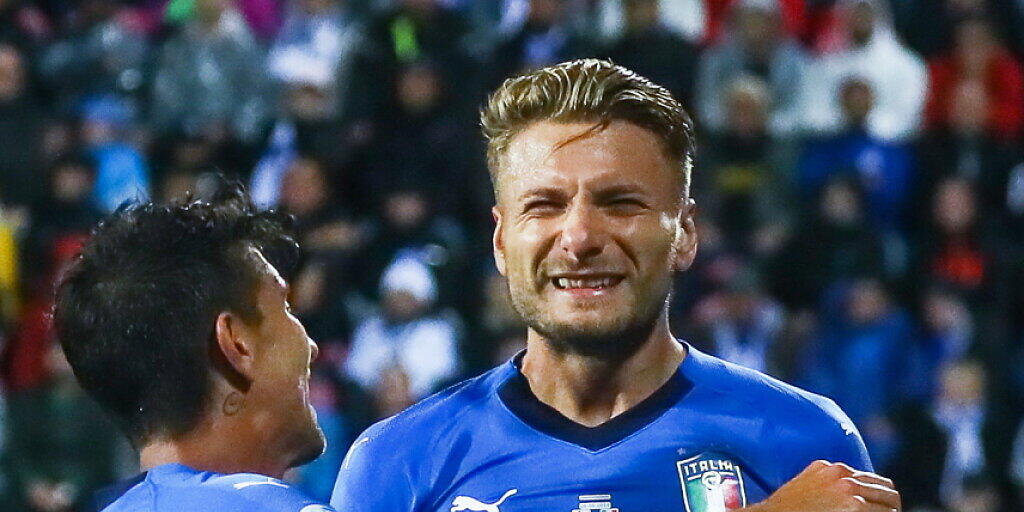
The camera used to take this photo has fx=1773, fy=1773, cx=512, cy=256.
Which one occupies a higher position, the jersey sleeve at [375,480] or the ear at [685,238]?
the ear at [685,238]

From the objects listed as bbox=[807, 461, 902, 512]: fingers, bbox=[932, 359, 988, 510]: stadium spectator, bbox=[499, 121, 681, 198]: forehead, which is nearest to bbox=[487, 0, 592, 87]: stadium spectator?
bbox=[932, 359, 988, 510]: stadium spectator

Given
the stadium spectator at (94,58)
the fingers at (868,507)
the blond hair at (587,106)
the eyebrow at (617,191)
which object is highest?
the blond hair at (587,106)

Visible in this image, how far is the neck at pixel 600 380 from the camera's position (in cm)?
370

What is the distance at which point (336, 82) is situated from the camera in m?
11.1

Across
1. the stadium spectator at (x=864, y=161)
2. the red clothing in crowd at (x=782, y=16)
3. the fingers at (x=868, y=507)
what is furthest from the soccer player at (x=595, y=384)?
the red clothing in crowd at (x=782, y=16)

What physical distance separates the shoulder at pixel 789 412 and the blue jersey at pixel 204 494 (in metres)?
0.90

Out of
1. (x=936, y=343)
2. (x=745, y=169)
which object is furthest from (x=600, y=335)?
(x=745, y=169)

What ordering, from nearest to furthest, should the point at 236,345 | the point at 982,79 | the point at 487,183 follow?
the point at 236,345
the point at 487,183
the point at 982,79

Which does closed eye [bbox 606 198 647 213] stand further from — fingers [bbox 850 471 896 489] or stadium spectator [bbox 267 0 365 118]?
stadium spectator [bbox 267 0 365 118]

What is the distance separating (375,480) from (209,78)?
789 centimetres

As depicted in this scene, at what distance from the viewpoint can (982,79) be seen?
10.8 metres

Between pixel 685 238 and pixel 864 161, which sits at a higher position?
pixel 685 238

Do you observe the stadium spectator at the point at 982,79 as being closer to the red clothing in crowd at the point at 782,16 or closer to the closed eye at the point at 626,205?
the red clothing in crowd at the point at 782,16

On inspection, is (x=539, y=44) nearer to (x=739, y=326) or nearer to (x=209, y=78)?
(x=209, y=78)
